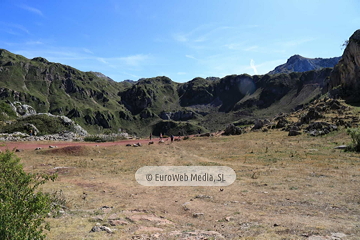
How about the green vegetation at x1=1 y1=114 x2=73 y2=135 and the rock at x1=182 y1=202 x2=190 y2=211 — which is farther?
the green vegetation at x1=1 y1=114 x2=73 y2=135

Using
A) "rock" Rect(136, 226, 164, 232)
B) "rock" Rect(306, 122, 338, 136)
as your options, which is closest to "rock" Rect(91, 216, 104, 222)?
"rock" Rect(136, 226, 164, 232)

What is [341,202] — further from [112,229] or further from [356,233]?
[112,229]

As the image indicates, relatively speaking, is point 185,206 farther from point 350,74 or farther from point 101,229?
point 350,74

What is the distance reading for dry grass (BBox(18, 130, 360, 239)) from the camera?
6.53m

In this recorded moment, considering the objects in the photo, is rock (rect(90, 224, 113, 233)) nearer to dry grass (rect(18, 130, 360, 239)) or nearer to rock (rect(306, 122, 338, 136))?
dry grass (rect(18, 130, 360, 239))

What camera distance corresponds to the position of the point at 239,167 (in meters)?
16.8

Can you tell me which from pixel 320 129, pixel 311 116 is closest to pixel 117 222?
pixel 320 129

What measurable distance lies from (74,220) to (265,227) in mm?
6165

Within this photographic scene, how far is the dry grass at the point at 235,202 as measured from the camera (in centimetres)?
653

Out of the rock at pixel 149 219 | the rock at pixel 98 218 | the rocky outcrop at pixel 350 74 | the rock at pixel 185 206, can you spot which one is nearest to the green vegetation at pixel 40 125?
the rock at pixel 98 218

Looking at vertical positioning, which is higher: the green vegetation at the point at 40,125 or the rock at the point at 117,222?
the green vegetation at the point at 40,125

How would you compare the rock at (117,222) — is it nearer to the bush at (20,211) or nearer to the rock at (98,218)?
the rock at (98,218)

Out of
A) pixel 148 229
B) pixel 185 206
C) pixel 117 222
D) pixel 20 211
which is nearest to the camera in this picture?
pixel 20 211

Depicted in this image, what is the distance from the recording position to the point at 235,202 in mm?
9523
